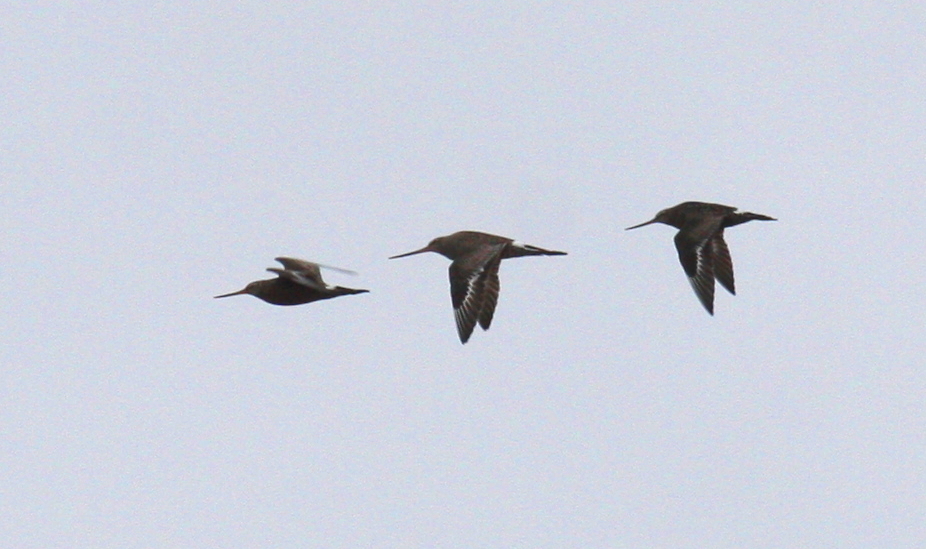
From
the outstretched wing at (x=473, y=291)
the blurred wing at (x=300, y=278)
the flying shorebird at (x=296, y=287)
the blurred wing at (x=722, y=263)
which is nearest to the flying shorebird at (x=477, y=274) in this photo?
the outstretched wing at (x=473, y=291)

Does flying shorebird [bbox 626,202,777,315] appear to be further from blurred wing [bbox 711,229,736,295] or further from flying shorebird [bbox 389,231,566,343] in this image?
flying shorebird [bbox 389,231,566,343]

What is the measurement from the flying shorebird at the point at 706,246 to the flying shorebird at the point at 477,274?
2576 millimetres

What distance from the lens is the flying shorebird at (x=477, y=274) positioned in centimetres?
2103

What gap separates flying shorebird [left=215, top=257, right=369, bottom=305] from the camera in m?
20.3

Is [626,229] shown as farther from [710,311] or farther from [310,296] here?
[310,296]

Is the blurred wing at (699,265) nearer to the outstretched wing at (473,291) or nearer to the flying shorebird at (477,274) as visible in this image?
the flying shorebird at (477,274)

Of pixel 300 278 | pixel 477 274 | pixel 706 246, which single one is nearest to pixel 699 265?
pixel 706 246

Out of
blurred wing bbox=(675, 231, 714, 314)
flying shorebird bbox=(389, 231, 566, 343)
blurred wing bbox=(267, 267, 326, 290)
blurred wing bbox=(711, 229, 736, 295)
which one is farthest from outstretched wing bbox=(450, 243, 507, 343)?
blurred wing bbox=(711, 229, 736, 295)

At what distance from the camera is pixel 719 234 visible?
24031 mm

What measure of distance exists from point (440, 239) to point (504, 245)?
1463mm

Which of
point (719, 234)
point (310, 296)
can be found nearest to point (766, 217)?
point (719, 234)

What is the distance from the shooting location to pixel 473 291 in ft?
69.6

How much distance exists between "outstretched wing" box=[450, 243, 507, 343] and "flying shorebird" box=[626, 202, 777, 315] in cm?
369

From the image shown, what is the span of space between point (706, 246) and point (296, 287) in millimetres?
6655
